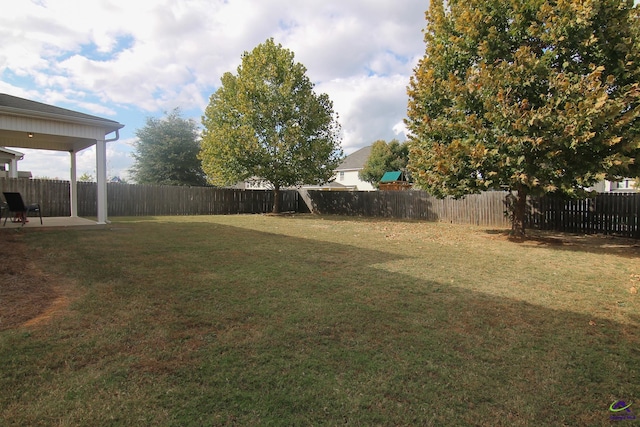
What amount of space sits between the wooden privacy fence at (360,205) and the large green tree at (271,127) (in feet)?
9.48

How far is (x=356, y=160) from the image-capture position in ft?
155

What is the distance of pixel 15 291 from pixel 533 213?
1507cm

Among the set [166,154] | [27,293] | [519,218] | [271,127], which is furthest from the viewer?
[166,154]

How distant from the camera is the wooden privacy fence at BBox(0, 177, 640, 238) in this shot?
11695 mm

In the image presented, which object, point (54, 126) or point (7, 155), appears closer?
point (54, 126)

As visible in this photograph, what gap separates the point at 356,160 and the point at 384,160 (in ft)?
25.7

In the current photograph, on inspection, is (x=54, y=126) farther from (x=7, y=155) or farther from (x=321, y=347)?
(x=321, y=347)

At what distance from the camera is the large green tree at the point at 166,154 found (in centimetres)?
3058

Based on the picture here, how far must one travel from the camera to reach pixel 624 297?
183 inches

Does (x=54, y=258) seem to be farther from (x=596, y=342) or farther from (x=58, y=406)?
(x=596, y=342)

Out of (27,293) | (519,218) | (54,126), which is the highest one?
(54,126)

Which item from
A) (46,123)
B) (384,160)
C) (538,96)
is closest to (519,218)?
(538,96)

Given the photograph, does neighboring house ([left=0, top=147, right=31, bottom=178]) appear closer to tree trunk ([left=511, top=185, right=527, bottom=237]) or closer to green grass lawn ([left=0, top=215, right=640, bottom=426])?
green grass lawn ([left=0, top=215, right=640, bottom=426])

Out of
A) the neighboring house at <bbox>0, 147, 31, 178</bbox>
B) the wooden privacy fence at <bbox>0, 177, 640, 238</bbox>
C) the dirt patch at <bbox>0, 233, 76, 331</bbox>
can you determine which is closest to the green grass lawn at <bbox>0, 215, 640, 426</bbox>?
the dirt patch at <bbox>0, 233, 76, 331</bbox>
